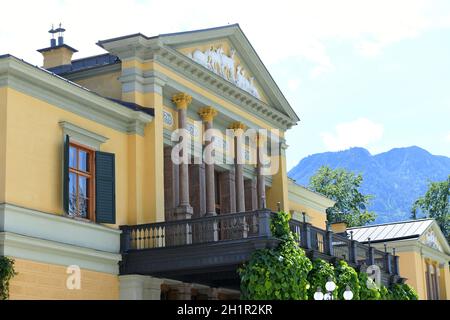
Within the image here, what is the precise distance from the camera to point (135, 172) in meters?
23.1

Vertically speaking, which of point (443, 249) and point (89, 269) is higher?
point (443, 249)

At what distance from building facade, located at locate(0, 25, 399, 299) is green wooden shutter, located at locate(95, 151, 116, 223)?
0.12ft

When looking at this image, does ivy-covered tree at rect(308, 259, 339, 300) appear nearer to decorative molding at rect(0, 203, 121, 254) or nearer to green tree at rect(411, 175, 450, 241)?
decorative molding at rect(0, 203, 121, 254)

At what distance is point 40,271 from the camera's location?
19.6 metres

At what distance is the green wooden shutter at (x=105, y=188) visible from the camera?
2180 centimetres

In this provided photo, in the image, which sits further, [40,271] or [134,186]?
[134,186]

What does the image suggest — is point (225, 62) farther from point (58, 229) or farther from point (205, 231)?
point (58, 229)

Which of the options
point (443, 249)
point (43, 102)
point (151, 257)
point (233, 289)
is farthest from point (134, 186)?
point (443, 249)

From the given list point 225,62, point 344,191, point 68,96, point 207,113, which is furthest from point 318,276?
point 344,191

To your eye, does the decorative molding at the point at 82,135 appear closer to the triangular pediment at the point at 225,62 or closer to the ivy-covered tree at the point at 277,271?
the triangular pediment at the point at 225,62

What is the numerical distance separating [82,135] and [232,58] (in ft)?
25.8

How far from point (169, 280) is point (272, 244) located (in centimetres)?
410

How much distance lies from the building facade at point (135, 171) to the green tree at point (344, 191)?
3754 centimetres
